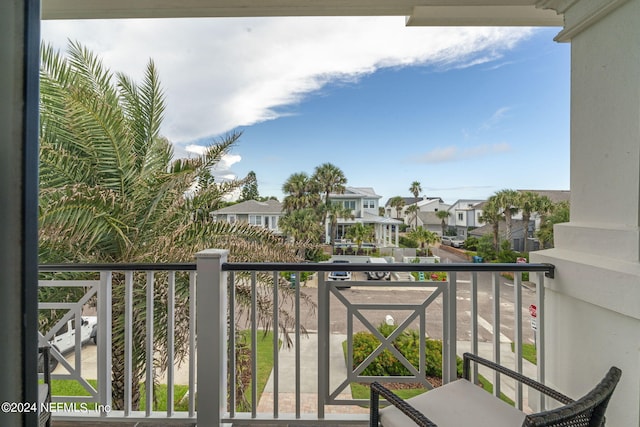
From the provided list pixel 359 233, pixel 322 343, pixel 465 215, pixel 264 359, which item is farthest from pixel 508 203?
pixel 322 343

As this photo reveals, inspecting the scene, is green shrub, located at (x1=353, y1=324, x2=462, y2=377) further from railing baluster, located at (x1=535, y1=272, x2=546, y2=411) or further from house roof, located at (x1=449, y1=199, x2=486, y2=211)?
house roof, located at (x1=449, y1=199, x2=486, y2=211)

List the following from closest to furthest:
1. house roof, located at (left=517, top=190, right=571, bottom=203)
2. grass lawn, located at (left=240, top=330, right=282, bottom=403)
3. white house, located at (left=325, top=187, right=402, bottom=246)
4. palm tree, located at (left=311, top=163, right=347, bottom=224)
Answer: house roof, located at (left=517, top=190, right=571, bottom=203) → grass lawn, located at (left=240, top=330, right=282, bottom=403) → white house, located at (left=325, top=187, right=402, bottom=246) → palm tree, located at (left=311, top=163, right=347, bottom=224)

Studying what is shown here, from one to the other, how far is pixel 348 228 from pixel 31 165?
12.4 m

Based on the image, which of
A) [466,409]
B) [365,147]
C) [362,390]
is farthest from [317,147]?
[466,409]

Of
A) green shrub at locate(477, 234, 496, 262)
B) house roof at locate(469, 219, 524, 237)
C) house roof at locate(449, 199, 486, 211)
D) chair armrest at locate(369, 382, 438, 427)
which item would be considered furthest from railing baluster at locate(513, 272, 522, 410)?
house roof at locate(449, 199, 486, 211)

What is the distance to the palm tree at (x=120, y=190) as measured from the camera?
9.91 feet

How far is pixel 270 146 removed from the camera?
15078mm

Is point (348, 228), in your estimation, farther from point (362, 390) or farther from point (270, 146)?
point (362, 390)

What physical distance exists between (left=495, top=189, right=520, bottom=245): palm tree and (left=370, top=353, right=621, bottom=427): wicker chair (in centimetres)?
717

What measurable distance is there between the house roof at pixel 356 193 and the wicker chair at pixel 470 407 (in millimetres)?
13460

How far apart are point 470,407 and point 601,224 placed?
47.6 inches

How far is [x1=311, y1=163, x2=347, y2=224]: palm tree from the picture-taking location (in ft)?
49.3

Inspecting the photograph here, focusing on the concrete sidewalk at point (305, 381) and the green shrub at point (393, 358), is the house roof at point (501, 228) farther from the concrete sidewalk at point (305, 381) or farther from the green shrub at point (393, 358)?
the concrete sidewalk at point (305, 381)

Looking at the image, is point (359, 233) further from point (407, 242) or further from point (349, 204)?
point (349, 204)
